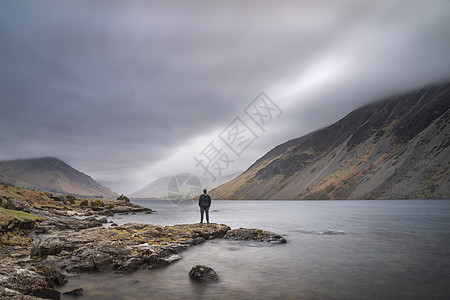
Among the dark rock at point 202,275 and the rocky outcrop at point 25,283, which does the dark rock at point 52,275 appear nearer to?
the rocky outcrop at point 25,283

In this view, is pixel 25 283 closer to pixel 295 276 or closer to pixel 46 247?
pixel 46 247

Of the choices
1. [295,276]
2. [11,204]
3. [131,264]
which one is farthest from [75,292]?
[11,204]

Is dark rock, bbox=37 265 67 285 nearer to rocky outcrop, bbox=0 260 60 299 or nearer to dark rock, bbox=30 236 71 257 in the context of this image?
rocky outcrop, bbox=0 260 60 299

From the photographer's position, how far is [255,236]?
28.2m

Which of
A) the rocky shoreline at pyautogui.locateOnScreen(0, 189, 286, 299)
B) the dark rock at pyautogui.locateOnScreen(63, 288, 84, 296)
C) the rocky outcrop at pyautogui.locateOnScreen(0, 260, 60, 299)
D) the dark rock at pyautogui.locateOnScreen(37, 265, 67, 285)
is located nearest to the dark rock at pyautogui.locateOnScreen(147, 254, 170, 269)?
the rocky shoreline at pyautogui.locateOnScreen(0, 189, 286, 299)

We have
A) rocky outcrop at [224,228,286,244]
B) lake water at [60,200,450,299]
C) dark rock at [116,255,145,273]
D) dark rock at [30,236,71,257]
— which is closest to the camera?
lake water at [60,200,450,299]

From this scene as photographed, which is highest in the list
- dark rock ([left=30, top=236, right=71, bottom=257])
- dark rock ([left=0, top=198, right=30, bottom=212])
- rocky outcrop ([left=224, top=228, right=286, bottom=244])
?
dark rock ([left=0, top=198, right=30, bottom=212])

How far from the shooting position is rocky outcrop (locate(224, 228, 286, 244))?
27.2 m

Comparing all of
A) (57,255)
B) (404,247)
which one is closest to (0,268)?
(57,255)

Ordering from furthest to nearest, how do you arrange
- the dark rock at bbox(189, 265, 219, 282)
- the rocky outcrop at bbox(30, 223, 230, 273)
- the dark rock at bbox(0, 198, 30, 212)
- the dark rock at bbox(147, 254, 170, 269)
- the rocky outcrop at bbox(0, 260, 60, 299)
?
the dark rock at bbox(0, 198, 30, 212)
the dark rock at bbox(147, 254, 170, 269)
the rocky outcrop at bbox(30, 223, 230, 273)
the dark rock at bbox(189, 265, 219, 282)
the rocky outcrop at bbox(0, 260, 60, 299)

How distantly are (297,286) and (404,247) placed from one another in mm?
16930

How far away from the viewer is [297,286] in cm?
1330

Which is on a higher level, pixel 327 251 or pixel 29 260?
pixel 29 260

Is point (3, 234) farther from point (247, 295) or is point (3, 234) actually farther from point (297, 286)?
point (297, 286)
